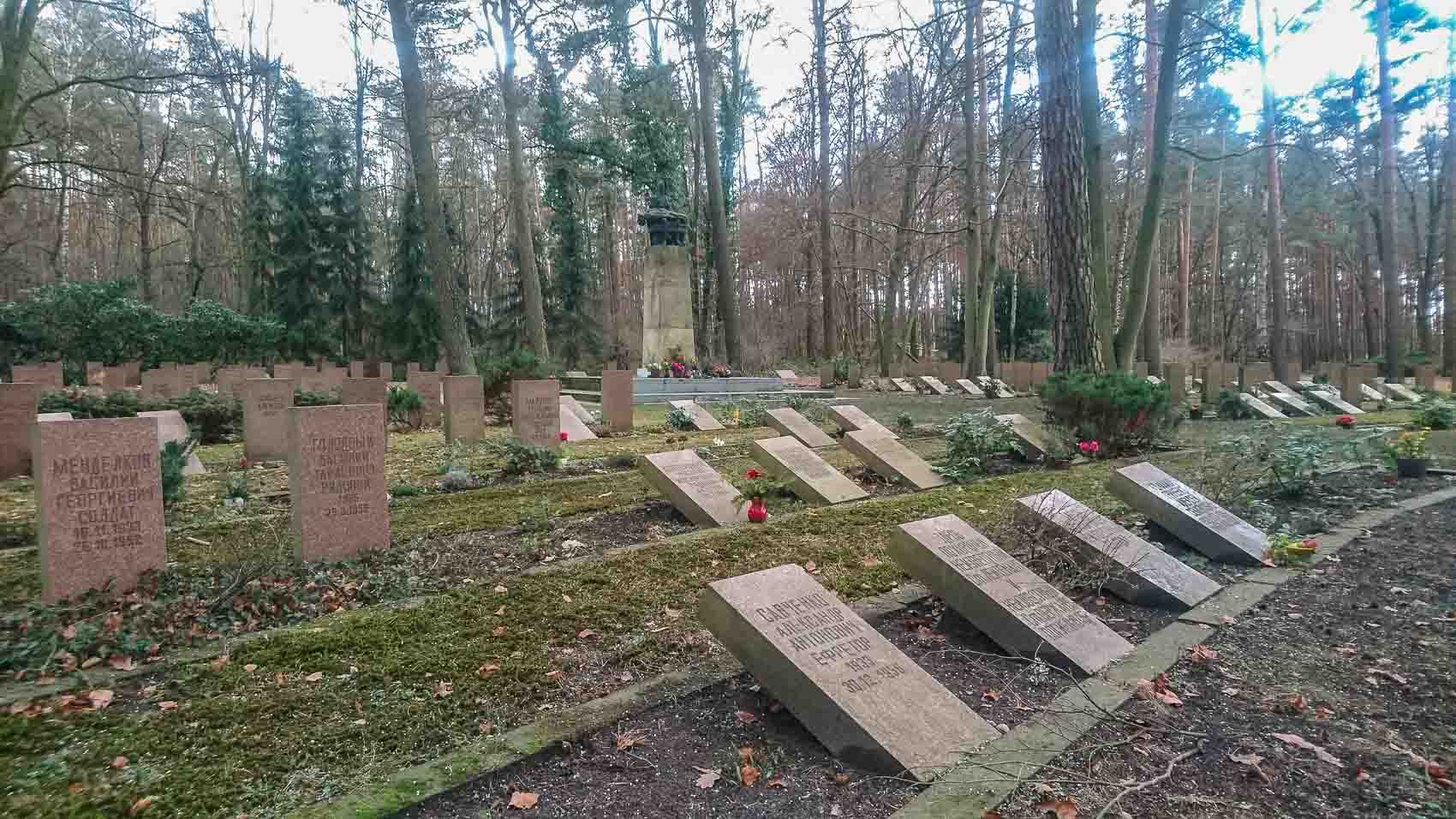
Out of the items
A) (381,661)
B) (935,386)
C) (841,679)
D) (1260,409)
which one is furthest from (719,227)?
(841,679)

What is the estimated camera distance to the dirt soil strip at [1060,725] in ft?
7.75

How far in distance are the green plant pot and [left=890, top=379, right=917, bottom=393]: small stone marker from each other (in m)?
13.4

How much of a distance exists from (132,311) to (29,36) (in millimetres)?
13591

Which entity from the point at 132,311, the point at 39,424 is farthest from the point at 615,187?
the point at 39,424

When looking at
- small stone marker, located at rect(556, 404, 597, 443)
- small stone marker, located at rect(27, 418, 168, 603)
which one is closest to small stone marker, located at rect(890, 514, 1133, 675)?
small stone marker, located at rect(27, 418, 168, 603)

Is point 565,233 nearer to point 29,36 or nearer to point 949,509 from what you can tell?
point 29,36

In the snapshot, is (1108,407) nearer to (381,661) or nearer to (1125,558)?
(1125,558)

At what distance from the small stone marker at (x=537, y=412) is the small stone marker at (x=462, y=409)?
40.4 inches

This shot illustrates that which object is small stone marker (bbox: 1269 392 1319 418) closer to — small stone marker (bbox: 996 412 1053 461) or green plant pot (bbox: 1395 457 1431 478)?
green plant pot (bbox: 1395 457 1431 478)

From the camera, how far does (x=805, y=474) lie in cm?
705

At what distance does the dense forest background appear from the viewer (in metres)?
11.6

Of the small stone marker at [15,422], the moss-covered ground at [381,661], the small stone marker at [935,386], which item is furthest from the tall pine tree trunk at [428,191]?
the small stone marker at [935,386]

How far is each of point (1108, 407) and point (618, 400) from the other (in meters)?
6.99

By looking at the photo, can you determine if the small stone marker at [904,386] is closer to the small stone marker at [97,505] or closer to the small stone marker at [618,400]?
the small stone marker at [618,400]
